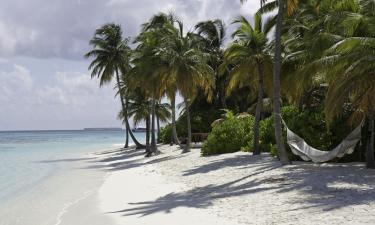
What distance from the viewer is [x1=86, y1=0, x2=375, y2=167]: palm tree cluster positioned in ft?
34.1

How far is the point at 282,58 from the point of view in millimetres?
17031

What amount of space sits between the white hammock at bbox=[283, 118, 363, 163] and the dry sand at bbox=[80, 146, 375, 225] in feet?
1.12

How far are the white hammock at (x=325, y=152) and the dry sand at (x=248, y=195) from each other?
34cm

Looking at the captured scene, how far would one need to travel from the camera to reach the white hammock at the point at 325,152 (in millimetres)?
11688

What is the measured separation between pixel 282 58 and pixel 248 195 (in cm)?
859

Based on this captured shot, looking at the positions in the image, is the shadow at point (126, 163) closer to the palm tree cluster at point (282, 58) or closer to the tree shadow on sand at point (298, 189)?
the palm tree cluster at point (282, 58)

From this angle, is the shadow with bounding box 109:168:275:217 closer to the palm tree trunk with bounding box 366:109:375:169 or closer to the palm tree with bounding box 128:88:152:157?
the palm tree trunk with bounding box 366:109:375:169

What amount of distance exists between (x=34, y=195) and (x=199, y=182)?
4.93 metres

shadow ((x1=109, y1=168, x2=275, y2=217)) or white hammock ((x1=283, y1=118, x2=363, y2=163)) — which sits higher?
white hammock ((x1=283, y1=118, x2=363, y2=163))

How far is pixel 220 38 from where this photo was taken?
3381cm

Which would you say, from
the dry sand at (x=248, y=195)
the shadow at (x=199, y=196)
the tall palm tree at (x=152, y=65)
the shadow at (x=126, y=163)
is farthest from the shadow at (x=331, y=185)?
the tall palm tree at (x=152, y=65)

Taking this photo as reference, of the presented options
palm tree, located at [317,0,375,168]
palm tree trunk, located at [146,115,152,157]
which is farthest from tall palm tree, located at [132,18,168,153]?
palm tree, located at [317,0,375,168]

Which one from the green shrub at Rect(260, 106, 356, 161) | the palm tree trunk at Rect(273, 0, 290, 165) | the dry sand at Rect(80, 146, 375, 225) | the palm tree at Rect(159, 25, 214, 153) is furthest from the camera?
the palm tree at Rect(159, 25, 214, 153)

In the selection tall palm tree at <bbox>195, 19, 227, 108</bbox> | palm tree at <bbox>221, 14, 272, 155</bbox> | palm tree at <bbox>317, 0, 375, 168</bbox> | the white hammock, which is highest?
tall palm tree at <bbox>195, 19, 227, 108</bbox>
